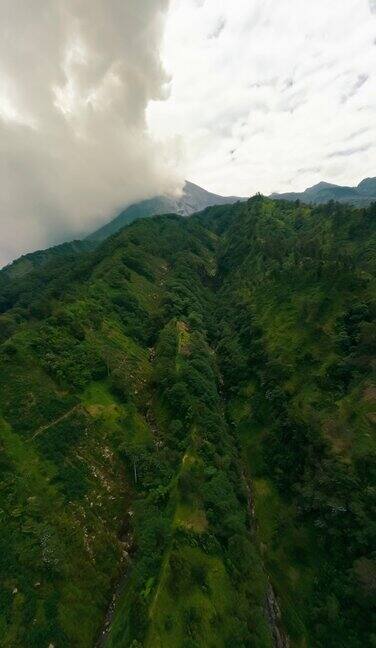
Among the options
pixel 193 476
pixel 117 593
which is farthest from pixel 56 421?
pixel 117 593

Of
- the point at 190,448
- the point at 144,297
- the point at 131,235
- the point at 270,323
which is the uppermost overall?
the point at 131,235

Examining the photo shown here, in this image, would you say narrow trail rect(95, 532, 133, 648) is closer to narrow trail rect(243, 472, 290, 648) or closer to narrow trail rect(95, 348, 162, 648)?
narrow trail rect(95, 348, 162, 648)

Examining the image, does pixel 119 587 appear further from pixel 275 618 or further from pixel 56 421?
pixel 56 421

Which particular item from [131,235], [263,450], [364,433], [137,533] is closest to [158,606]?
[137,533]

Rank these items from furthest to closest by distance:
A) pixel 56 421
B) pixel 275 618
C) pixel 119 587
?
pixel 56 421 → pixel 275 618 → pixel 119 587

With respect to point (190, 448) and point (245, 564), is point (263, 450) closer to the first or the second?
point (190, 448)

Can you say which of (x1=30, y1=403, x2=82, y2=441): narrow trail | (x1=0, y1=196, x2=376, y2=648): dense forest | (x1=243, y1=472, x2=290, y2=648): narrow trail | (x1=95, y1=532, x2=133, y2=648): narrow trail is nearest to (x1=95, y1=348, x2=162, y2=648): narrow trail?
(x1=95, y1=532, x2=133, y2=648): narrow trail

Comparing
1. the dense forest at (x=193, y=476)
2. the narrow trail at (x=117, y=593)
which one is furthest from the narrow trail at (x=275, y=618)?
the narrow trail at (x=117, y=593)

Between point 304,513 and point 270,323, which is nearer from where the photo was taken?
point 304,513
